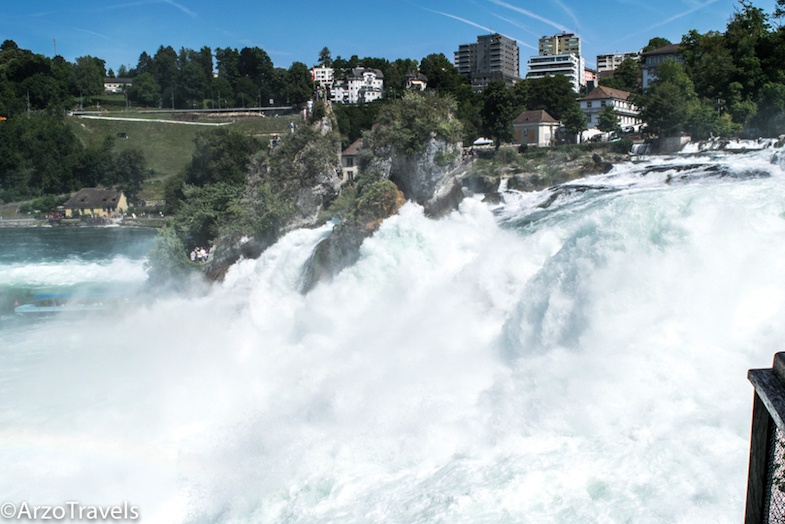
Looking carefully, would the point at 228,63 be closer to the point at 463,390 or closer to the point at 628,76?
the point at 628,76

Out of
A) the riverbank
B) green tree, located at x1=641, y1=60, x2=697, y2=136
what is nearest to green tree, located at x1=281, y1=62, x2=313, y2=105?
the riverbank

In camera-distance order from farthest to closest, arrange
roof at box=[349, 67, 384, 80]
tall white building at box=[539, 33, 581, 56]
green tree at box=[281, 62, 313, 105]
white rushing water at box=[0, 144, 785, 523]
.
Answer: tall white building at box=[539, 33, 581, 56], roof at box=[349, 67, 384, 80], green tree at box=[281, 62, 313, 105], white rushing water at box=[0, 144, 785, 523]

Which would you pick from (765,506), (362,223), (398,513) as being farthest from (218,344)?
(765,506)

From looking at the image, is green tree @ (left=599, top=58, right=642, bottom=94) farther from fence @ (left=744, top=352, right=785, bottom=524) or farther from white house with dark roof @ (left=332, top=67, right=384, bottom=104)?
fence @ (left=744, top=352, right=785, bottom=524)

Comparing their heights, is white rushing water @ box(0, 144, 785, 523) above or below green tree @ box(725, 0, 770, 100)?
below

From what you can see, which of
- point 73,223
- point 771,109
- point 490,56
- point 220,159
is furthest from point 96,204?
point 490,56

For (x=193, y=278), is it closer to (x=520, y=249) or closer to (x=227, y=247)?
(x=227, y=247)
